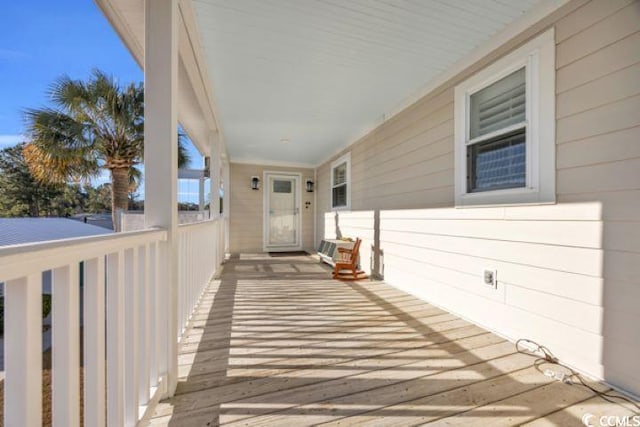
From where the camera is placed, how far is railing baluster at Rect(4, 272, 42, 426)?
649mm

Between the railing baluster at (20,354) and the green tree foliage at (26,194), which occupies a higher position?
the green tree foliage at (26,194)

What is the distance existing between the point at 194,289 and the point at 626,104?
3.26m

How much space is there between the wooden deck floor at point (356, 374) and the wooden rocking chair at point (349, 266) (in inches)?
51.4

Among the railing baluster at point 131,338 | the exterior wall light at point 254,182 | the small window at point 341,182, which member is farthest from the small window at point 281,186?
the railing baluster at point 131,338

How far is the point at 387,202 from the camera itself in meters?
4.23

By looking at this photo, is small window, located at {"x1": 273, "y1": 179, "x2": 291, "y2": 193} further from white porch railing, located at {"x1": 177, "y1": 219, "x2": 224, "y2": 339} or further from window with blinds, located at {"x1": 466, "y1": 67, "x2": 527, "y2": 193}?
window with blinds, located at {"x1": 466, "y1": 67, "x2": 527, "y2": 193}

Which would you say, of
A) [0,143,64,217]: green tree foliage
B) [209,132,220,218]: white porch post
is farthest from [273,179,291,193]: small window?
[0,143,64,217]: green tree foliage

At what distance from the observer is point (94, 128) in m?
4.07

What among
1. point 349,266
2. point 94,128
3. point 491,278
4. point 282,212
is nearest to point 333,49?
point 491,278

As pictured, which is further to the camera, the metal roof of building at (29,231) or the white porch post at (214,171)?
the white porch post at (214,171)

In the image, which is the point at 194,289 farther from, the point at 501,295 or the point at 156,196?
the point at 501,295

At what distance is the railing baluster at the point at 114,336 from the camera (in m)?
1.07

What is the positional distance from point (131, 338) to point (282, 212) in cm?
659

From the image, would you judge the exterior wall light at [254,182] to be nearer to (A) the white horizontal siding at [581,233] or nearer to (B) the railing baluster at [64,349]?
(A) the white horizontal siding at [581,233]
